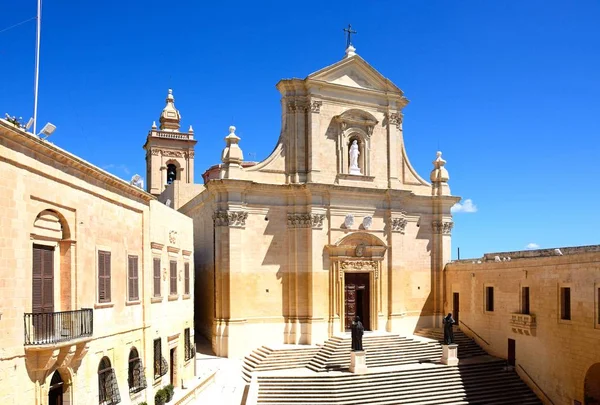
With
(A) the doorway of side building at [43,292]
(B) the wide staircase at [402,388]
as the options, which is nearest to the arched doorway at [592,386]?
(B) the wide staircase at [402,388]

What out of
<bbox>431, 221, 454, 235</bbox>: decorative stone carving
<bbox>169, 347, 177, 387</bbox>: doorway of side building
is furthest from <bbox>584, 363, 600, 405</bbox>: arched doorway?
<bbox>169, 347, 177, 387</bbox>: doorway of side building

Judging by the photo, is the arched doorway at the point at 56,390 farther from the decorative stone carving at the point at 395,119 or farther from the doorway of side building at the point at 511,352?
the decorative stone carving at the point at 395,119

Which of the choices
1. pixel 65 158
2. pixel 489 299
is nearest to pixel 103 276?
pixel 65 158

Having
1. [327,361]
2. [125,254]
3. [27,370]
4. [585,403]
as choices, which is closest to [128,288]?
[125,254]

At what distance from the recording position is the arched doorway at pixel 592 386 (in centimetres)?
2020

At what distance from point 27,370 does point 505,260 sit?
73.5 ft

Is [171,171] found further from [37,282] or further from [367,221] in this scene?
[37,282]

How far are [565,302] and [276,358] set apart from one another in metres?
13.1

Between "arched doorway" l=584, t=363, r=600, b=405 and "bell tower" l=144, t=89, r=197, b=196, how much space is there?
28284 mm

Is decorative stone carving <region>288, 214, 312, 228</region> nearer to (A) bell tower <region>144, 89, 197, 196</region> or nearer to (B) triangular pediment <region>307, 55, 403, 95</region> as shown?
(B) triangular pediment <region>307, 55, 403, 95</region>

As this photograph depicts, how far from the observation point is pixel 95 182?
1390cm

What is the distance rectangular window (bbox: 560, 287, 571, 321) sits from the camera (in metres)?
21.6

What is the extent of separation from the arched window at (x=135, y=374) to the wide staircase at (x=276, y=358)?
26.1ft

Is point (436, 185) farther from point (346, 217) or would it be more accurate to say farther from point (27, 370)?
point (27, 370)
